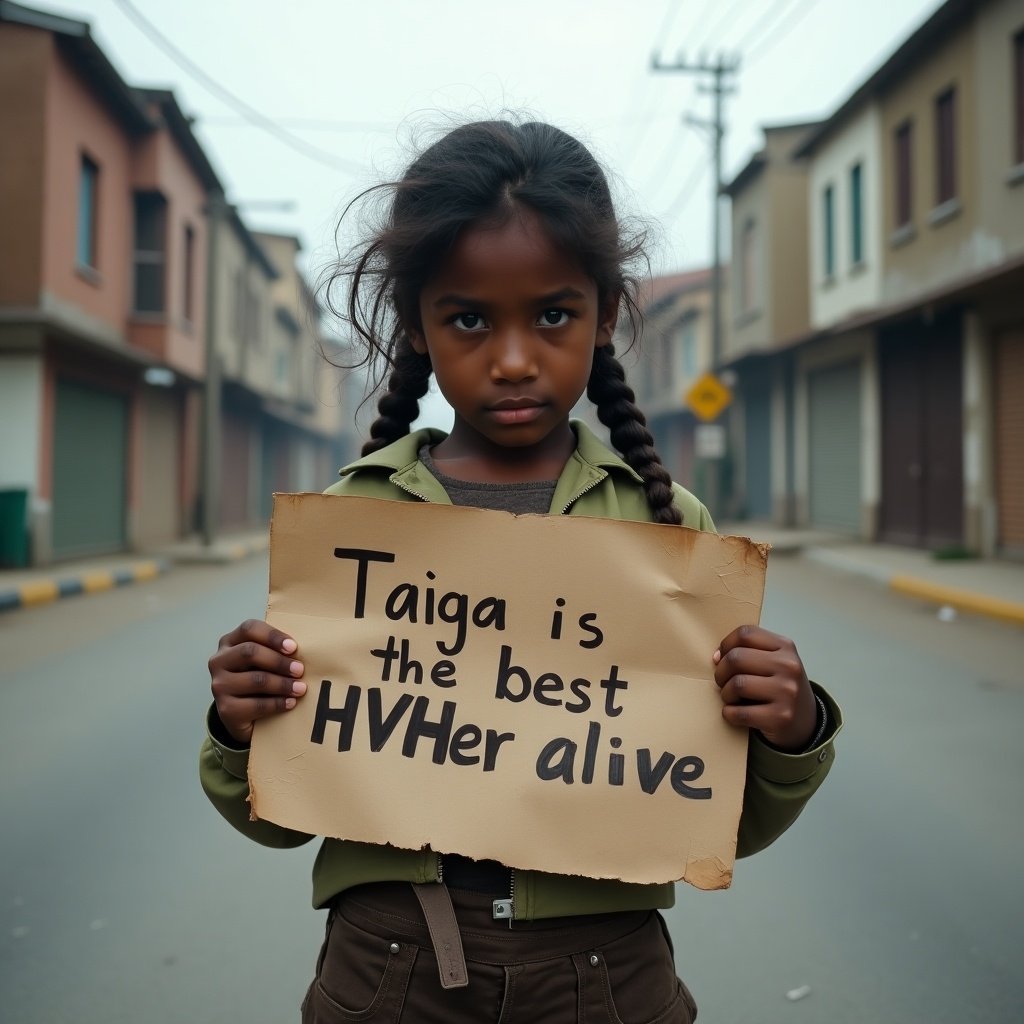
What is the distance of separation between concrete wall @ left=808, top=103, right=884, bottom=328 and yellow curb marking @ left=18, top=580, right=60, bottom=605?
1309cm

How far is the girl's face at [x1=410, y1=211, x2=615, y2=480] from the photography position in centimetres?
133

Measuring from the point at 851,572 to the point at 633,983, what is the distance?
1196 cm

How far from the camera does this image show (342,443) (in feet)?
191

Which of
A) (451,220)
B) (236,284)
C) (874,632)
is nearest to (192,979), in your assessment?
(451,220)

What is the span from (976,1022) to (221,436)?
24.6 metres

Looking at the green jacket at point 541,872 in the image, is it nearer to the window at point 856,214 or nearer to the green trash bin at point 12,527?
the green trash bin at point 12,527

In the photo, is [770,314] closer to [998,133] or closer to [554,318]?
[998,133]

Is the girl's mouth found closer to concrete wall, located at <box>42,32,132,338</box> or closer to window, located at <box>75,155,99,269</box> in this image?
concrete wall, located at <box>42,32,132,338</box>

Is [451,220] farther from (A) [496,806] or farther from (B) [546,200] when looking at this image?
(A) [496,806]

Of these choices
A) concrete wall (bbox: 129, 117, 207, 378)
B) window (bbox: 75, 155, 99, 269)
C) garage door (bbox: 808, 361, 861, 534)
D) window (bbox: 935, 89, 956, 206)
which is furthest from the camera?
garage door (bbox: 808, 361, 861, 534)

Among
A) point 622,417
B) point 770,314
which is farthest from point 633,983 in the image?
point 770,314

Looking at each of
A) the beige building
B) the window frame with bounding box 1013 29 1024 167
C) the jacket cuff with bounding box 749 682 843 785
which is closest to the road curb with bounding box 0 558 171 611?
the jacket cuff with bounding box 749 682 843 785

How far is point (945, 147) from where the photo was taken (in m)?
14.5

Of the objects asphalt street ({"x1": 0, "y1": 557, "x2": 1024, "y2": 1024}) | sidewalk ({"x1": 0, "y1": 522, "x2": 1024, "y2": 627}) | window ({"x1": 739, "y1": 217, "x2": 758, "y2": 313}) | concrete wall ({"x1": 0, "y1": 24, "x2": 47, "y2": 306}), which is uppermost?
window ({"x1": 739, "y1": 217, "x2": 758, "y2": 313})
